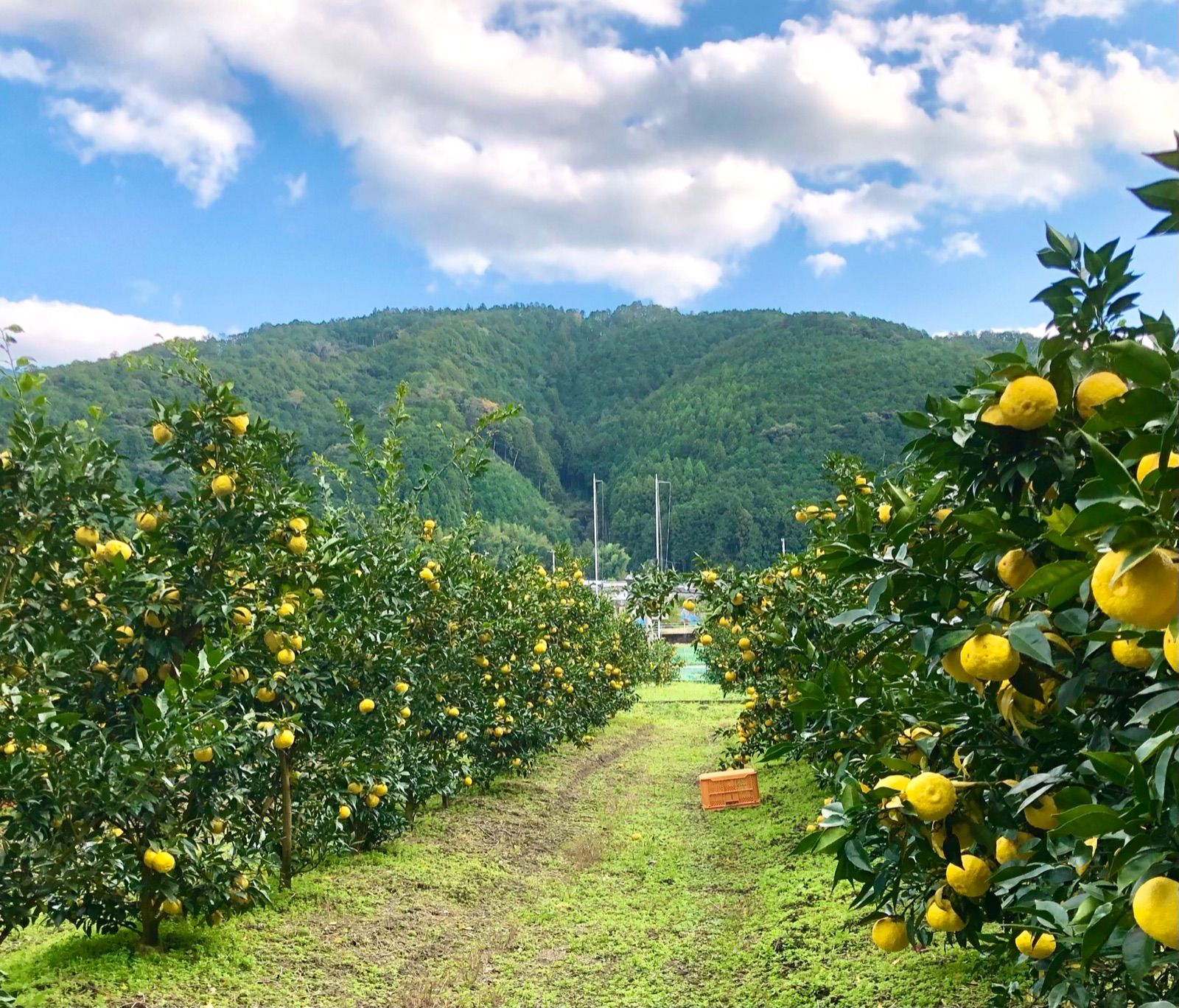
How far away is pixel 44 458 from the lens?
3.06m

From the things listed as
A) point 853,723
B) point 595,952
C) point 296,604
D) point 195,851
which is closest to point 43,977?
point 195,851

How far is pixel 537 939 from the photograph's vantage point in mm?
4457

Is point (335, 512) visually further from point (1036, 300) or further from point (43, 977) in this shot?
point (1036, 300)

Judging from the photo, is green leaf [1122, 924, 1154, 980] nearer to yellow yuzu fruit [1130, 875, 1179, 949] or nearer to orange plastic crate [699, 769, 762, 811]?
yellow yuzu fruit [1130, 875, 1179, 949]

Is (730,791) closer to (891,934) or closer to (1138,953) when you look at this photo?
(891,934)

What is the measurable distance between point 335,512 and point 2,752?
212 centimetres

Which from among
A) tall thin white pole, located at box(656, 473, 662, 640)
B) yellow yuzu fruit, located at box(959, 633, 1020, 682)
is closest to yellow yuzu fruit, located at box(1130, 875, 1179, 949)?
yellow yuzu fruit, located at box(959, 633, 1020, 682)

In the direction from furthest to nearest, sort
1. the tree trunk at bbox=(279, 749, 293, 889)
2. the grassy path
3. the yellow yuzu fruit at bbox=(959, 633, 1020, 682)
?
the tree trunk at bbox=(279, 749, 293, 889), the grassy path, the yellow yuzu fruit at bbox=(959, 633, 1020, 682)

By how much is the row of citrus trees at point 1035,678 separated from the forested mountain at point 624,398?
61.5ft

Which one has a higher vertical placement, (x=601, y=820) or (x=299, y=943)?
(x=299, y=943)

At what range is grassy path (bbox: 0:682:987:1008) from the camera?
343cm

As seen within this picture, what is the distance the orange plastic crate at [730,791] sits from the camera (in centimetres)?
732

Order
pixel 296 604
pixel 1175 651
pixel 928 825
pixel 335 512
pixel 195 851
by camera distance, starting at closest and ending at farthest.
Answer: pixel 1175 651
pixel 928 825
pixel 195 851
pixel 296 604
pixel 335 512

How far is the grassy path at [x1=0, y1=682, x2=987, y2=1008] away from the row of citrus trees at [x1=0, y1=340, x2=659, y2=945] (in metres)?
0.26
